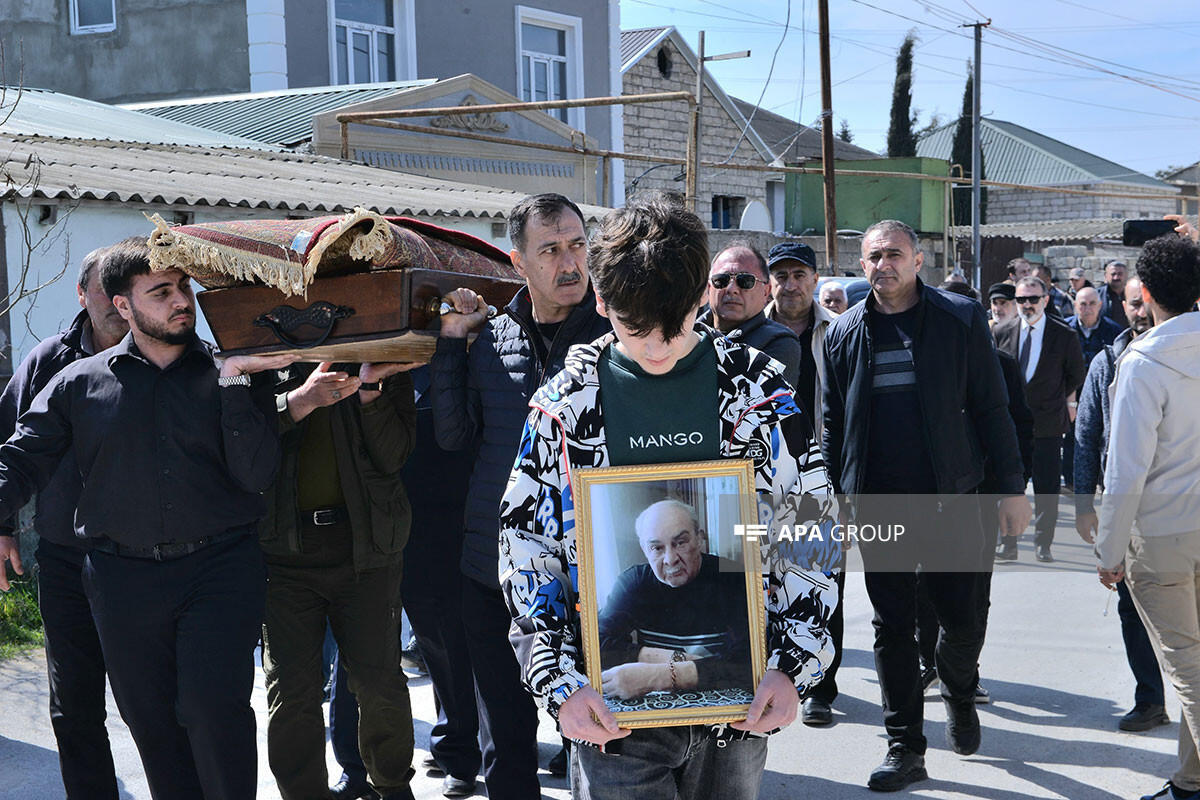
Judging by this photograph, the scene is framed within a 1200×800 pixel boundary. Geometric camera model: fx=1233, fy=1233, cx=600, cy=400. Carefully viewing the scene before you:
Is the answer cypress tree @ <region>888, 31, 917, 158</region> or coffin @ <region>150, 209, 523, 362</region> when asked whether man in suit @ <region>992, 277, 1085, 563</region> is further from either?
cypress tree @ <region>888, 31, 917, 158</region>

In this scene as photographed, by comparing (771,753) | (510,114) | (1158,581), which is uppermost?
(510,114)

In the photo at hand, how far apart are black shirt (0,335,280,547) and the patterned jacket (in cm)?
→ 140

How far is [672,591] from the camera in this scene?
8.44 ft

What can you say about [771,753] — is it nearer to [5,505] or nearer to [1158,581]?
[1158,581]

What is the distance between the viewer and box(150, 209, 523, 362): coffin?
3510mm

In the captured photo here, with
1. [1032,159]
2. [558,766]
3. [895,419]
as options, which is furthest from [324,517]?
[1032,159]

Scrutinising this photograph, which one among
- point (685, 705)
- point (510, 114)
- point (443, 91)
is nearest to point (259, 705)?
point (685, 705)

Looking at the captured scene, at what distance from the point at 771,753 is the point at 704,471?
3.07 metres

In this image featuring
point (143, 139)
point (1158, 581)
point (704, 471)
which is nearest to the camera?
point (704, 471)

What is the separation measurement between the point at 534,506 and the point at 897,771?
8.97 feet

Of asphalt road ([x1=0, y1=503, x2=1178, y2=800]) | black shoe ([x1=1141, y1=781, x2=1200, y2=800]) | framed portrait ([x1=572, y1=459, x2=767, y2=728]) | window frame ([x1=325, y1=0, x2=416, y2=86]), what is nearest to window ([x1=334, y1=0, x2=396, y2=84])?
window frame ([x1=325, y1=0, x2=416, y2=86])

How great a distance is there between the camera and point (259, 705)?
19.6 ft

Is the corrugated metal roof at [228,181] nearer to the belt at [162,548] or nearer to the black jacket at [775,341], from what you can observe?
the belt at [162,548]

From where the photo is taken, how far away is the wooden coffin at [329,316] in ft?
11.9
